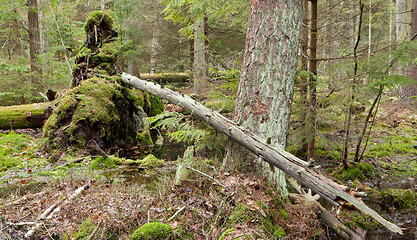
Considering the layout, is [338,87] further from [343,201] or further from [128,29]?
[128,29]

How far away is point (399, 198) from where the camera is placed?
5137 millimetres

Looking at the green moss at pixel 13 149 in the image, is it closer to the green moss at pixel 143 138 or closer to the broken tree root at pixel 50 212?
the broken tree root at pixel 50 212

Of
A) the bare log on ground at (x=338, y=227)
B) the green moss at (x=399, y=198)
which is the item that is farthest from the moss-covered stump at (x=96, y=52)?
the green moss at (x=399, y=198)

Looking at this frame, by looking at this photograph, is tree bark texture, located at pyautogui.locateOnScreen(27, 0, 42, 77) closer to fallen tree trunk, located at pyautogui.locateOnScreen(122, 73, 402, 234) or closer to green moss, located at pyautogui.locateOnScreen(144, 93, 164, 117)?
green moss, located at pyautogui.locateOnScreen(144, 93, 164, 117)

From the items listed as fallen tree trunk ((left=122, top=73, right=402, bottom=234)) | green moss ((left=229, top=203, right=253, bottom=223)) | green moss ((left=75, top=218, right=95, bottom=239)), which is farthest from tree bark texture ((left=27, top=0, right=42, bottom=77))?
green moss ((left=229, top=203, right=253, bottom=223))

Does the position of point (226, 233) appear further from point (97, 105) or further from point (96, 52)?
point (96, 52)

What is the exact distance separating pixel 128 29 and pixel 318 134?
1650 centimetres

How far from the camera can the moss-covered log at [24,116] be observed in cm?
960

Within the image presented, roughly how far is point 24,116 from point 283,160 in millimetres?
10491

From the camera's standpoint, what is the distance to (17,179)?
5.97m

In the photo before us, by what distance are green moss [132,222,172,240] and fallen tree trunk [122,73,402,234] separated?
1.80 metres

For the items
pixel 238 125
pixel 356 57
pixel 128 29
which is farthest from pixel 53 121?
pixel 128 29

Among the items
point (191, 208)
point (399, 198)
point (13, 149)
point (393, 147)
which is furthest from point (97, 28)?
point (393, 147)

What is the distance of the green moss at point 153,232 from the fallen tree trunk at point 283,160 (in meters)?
1.80
